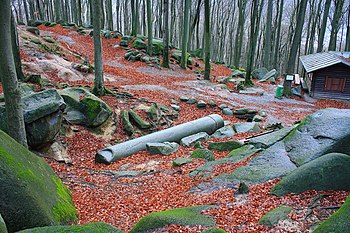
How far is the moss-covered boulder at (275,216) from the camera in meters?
4.15

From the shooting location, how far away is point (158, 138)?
10539mm

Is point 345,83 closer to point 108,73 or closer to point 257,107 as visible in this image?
point 257,107

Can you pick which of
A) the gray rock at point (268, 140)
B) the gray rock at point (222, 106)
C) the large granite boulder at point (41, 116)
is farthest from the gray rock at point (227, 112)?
the large granite boulder at point (41, 116)

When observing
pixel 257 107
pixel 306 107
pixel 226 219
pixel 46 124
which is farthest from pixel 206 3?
pixel 226 219

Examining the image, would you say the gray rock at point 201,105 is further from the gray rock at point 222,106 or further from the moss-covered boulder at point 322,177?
the moss-covered boulder at point 322,177

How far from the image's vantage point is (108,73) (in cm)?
1984

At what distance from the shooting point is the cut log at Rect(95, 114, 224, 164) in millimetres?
9172

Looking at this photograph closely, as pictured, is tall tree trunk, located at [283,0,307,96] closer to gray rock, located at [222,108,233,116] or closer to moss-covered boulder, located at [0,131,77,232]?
gray rock, located at [222,108,233,116]

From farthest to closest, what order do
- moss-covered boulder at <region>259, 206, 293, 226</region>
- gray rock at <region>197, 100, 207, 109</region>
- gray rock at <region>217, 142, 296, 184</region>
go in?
gray rock at <region>197, 100, 207, 109</region>, gray rock at <region>217, 142, 296, 184</region>, moss-covered boulder at <region>259, 206, 293, 226</region>

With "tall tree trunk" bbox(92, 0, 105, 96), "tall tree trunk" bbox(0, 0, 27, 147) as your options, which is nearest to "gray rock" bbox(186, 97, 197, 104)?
"tall tree trunk" bbox(92, 0, 105, 96)

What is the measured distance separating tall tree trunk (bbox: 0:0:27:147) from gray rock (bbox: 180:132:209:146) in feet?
18.2

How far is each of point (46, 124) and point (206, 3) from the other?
51.4ft

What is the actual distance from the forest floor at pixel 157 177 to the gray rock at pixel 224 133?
456mm

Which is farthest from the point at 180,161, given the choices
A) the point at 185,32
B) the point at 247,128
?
the point at 185,32
